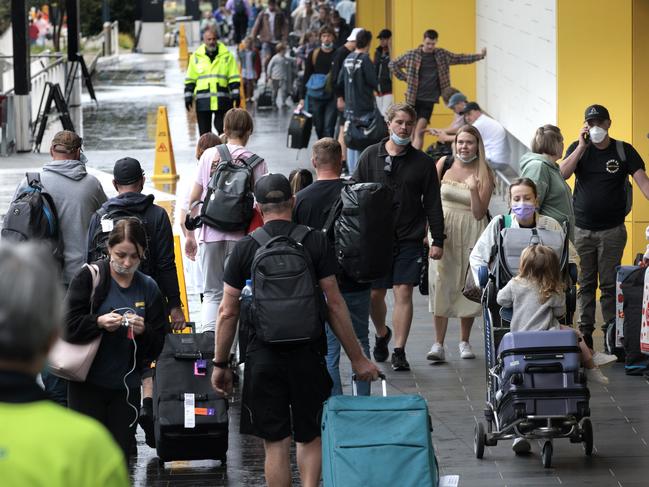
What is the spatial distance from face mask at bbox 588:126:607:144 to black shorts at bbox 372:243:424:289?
152 centimetres

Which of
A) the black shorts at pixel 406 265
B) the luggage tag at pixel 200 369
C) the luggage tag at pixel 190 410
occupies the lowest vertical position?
the luggage tag at pixel 190 410

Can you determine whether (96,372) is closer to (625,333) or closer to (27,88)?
(625,333)

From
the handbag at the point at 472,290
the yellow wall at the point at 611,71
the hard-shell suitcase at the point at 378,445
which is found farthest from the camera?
the yellow wall at the point at 611,71

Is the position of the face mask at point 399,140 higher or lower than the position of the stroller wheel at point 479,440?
higher

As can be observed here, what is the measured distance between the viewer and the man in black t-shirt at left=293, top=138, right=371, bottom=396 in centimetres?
814

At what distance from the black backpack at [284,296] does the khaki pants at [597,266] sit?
4591 millimetres

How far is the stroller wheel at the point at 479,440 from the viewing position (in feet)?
25.4

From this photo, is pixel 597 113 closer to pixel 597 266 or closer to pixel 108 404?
pixel 597 266

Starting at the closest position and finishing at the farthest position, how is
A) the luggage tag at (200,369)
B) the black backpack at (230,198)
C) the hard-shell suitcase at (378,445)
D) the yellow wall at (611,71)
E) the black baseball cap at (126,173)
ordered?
the hard-shell suitcase at (378,445)
the luggage tag at (200,369)
the black baseball cap at (126,173)
the black backpack at (230,198)
the yellow wall at (611,71)

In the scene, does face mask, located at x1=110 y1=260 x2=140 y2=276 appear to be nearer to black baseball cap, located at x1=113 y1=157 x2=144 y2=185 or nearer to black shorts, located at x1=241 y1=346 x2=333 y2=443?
black shorts, located at x1=241 y1=346 x2=333 y2=443

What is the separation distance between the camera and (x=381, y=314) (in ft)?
32.8

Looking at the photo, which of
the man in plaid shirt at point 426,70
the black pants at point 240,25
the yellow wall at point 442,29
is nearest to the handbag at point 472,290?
the man in plaid shirt at point 426,70

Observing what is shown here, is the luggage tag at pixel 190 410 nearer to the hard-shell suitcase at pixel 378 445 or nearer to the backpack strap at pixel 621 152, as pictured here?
the hard-shell suitcase at pixel 378 445

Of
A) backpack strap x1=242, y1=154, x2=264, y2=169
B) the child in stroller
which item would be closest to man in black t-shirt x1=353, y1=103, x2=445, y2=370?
backpack strap x1=242, y1=154, x2=264, y2=169
